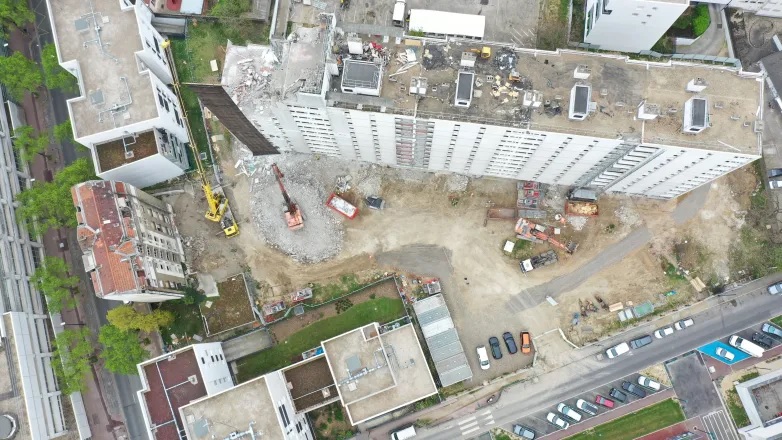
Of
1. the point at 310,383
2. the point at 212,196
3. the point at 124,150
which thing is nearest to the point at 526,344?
the point at 310,383

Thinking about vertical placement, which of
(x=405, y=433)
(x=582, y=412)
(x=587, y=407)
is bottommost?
(x=582, y=412)

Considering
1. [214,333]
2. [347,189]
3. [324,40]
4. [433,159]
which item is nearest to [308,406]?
[214,333]

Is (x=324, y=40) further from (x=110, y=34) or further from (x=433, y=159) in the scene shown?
(x=110, y=34)

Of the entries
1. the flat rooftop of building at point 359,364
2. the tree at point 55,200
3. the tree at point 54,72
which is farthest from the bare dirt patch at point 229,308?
the tree at point 54,72

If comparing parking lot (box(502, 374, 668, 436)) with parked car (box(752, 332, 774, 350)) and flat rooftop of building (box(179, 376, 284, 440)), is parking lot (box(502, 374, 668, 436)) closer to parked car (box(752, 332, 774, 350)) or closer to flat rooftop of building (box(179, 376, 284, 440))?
parked car (box(752, 332, 774, 350))

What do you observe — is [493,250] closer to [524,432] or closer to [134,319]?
[524,432]

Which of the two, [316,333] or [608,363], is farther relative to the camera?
[316,333]

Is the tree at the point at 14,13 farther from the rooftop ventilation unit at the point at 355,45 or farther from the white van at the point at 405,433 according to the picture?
the white van at the point at 405,433
